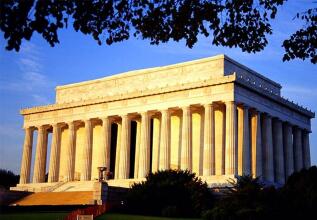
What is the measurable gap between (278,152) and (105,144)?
953 inches

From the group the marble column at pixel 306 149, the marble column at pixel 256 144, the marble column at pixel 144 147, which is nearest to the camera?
the marble column at pixel 256 144

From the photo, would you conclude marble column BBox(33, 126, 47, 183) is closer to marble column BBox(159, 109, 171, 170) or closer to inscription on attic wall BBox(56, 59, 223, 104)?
inscription on attic wall BBox(56, 59, 223, 104)

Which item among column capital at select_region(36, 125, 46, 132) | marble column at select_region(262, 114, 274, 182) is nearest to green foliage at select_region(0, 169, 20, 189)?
column capital at select_region(36, 125, 46, 132)

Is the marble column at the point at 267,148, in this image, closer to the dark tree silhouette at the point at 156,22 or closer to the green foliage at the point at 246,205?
the green foliage at the point at 246,205

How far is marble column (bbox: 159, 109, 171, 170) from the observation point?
221ft

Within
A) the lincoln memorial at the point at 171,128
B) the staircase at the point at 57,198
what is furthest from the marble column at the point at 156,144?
the staircase at the point at 57,198

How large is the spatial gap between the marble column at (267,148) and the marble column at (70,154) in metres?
28.5

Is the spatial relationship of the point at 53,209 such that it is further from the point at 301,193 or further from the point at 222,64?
the point at 222,64

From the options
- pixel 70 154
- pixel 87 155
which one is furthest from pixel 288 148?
pixel 70 154

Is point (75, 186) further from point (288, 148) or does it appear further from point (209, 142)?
point (288, 148)

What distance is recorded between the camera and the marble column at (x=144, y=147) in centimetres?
6869

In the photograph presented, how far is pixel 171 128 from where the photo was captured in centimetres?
7275

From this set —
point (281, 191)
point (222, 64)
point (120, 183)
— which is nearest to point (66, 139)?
point (120, 183)

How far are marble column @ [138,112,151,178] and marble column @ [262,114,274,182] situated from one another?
15428mm
